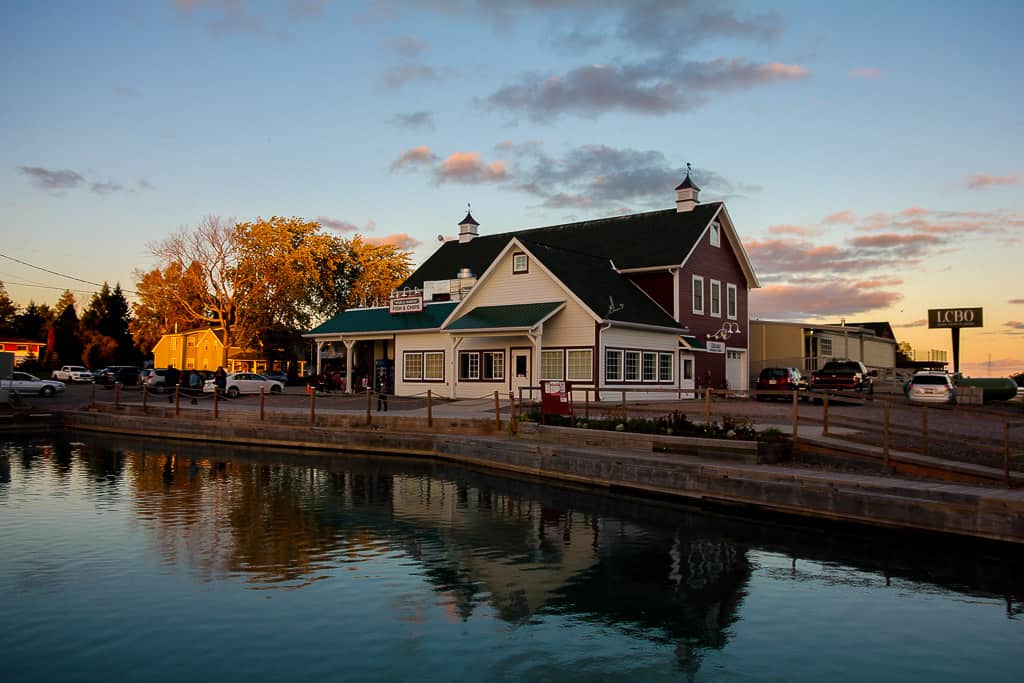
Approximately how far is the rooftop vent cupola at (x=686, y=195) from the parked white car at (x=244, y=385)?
81.5 ft

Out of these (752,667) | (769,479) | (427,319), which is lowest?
(752,667)

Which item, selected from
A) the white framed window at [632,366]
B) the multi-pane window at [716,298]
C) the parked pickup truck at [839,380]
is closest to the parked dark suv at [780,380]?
the parked pickup truck at [839,380]

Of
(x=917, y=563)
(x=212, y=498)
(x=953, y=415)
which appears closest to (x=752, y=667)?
(x=917, y=563)

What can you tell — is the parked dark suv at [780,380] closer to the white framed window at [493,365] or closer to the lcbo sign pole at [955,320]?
the white framed window at [493,365]

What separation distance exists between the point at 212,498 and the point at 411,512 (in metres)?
5.16

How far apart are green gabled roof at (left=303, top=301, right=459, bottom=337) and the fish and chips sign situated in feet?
0.83

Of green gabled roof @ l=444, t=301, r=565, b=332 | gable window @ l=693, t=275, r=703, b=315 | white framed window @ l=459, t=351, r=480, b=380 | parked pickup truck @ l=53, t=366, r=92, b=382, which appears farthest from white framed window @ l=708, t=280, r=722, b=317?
parked pickup truck @ l=53, t=366, r=92, b=382

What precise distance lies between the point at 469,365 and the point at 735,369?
50.6 feet

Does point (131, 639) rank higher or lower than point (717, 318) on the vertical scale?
lower

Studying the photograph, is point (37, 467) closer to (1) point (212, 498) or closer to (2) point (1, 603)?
(1) point (212, 498)

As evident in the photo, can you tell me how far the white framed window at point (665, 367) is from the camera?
126 feet

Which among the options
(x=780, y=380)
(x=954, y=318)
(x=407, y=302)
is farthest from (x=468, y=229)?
(x=954, y=318)

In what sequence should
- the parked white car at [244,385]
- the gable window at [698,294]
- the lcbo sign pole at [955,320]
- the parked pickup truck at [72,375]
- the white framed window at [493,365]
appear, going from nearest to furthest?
the white framed window at [493,365]
the gable window at [698,294]
the parked white car at [244,385]
the lcbo sign pole at [955,320]
the parked pickup truck at [72,375]

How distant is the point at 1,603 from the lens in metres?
10.8
